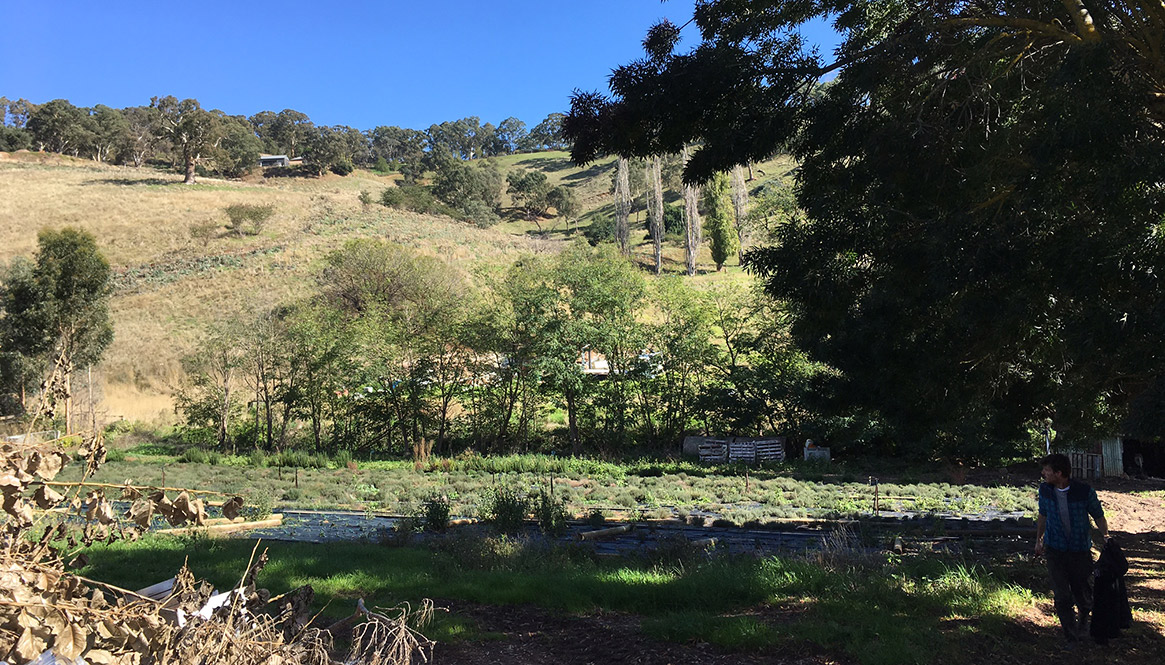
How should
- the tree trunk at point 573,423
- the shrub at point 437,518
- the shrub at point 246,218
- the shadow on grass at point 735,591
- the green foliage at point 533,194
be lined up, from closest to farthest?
the shadow on grass at point 735,591 → the shrub at point 437,518 → the tree trunk at point 573,423 → the shrub at point 246,218 → the green foliage at point 533,194

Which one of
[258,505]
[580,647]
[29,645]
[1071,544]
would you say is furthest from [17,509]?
[258,505]

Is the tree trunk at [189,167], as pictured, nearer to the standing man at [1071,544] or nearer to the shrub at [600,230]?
the shrub at [600,230]

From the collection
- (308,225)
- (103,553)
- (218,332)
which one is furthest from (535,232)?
(103,553)

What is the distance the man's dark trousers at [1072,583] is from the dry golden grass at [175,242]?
102 feet

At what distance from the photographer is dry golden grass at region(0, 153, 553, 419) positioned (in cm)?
3516

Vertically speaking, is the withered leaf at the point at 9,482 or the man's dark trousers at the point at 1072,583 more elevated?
the withered leaf at the point at 9,482

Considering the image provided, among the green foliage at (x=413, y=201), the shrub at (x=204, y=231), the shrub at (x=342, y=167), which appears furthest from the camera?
the shrub at (x=342, y=167)

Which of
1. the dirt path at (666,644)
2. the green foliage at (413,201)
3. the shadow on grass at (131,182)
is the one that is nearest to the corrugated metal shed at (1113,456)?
the dirt path at (666,644)

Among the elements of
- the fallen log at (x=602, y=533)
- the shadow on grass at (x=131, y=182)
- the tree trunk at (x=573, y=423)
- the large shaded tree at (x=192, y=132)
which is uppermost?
the large shaded tree at (x=192, y=132)

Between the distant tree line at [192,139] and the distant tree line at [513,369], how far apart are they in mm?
49293

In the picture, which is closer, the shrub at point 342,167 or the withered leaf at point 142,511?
the withered leaf at point 142,511

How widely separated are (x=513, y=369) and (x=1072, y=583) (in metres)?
22.6

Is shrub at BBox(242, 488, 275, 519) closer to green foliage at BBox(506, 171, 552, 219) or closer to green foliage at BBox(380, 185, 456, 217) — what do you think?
green foliage at BBox(380, 185, 456, 217)

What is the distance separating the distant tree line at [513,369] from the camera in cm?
2703
